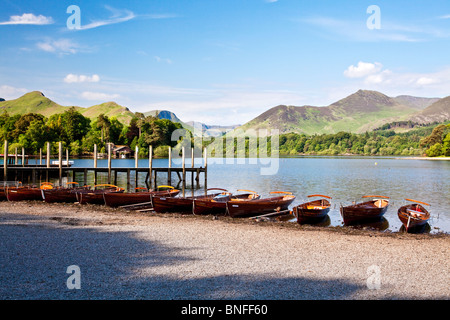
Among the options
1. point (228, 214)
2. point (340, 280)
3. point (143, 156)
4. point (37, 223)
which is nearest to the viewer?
point (340, 280)

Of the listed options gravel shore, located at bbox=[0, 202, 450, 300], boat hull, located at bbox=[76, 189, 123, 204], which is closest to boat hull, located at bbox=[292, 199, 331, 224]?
gravel shore, located at bbox=[0, 202, 450, 300]

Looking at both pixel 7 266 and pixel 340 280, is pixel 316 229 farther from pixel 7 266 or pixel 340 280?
pixel 7 266

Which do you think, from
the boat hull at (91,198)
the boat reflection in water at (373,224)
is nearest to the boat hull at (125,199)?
the boat hull at (91,198)

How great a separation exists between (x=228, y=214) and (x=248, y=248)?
976 centimetres

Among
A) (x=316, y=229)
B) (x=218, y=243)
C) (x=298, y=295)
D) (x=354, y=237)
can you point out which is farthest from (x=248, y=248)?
(x=316, y=229)

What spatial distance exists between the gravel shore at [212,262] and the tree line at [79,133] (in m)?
113

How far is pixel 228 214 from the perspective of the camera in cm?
2238

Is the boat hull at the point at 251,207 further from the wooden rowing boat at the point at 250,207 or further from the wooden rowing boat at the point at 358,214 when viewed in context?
the wooden rowing boat at the point at 358,214

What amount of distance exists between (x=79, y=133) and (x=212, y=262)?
14362 centimetres

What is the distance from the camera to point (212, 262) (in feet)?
35.1

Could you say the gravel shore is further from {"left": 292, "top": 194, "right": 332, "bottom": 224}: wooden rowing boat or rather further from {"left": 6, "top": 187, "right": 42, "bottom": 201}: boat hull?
{"left": 6, "top": 187, "right": 42, "bottom": 201}: boat hull

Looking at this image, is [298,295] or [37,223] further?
[37,223]

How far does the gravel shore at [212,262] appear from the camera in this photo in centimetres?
840

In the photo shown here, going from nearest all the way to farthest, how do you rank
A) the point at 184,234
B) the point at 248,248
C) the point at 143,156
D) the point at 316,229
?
the point at 248,248 → the point at 184,234 → the point at 316,229 → the point at 143,156
